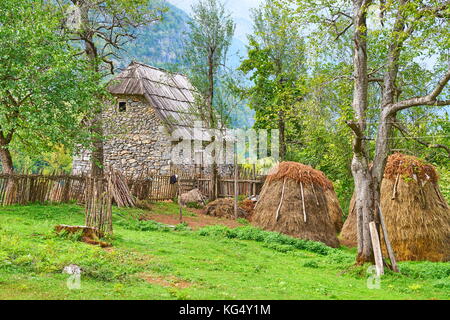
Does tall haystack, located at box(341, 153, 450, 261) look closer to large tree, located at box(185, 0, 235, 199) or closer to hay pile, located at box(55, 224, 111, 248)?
hay pile, located at box(55, 224, 111, 248)

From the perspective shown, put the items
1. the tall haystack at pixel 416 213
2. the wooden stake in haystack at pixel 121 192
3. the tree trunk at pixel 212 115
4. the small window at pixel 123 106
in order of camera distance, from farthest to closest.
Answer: the small window at pixel 123 106 < the tree trunk at pixel 212 115 < the wooden stake in haystack at pixel 121 192 < the tall haystack at pixel 416 213

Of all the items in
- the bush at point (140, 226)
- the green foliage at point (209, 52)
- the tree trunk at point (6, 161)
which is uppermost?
the green foliage at point (209, 52)

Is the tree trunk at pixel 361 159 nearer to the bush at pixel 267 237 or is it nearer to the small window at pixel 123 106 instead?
the bush at pixel 267 237

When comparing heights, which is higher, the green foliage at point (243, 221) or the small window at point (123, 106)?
the small window at point (123, 106)

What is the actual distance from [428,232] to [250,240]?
15.7ft

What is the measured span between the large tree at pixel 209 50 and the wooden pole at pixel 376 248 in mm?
13507

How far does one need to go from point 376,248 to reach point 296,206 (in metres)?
5.15

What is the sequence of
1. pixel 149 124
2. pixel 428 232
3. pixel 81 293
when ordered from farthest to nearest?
pixel 149 124
pixel 428 232
pixel 81 293

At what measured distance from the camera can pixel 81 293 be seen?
596 centimetres

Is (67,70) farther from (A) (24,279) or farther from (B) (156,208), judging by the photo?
(A) (24,279)

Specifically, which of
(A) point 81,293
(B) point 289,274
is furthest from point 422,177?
(A) point 81,293

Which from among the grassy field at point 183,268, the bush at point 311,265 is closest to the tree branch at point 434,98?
the grassy field at point 183,268

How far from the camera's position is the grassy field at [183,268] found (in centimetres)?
648

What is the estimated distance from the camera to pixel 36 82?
13258 mm
